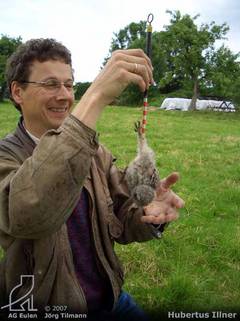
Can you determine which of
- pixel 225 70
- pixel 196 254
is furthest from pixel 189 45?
pixel 196 254

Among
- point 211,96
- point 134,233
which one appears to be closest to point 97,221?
point 134,233

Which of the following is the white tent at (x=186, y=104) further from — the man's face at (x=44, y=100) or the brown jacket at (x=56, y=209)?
the man's face at (x=44, y=100)

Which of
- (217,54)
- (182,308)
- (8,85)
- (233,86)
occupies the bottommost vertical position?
(182,308)

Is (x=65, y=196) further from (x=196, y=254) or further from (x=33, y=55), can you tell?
(x=196, y=254)

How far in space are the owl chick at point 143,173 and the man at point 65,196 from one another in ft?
1.11

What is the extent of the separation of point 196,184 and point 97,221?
24.4 ft

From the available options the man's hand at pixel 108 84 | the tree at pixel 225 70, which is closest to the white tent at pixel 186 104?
the tree at pixel 225 70

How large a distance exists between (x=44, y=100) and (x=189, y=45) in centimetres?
4650

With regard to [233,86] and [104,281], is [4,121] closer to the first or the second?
[104,281]

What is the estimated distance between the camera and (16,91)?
3.90 metres

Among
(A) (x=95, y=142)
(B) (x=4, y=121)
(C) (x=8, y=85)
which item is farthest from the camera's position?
(B) (x=4, y=121)

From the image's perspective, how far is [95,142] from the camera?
9.16 ft

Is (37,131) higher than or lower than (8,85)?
lower

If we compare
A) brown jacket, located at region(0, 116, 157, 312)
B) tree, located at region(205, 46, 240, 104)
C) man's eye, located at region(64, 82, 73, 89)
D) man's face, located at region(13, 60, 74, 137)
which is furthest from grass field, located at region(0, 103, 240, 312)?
tree, located at region(205, 46, 240, 104)
